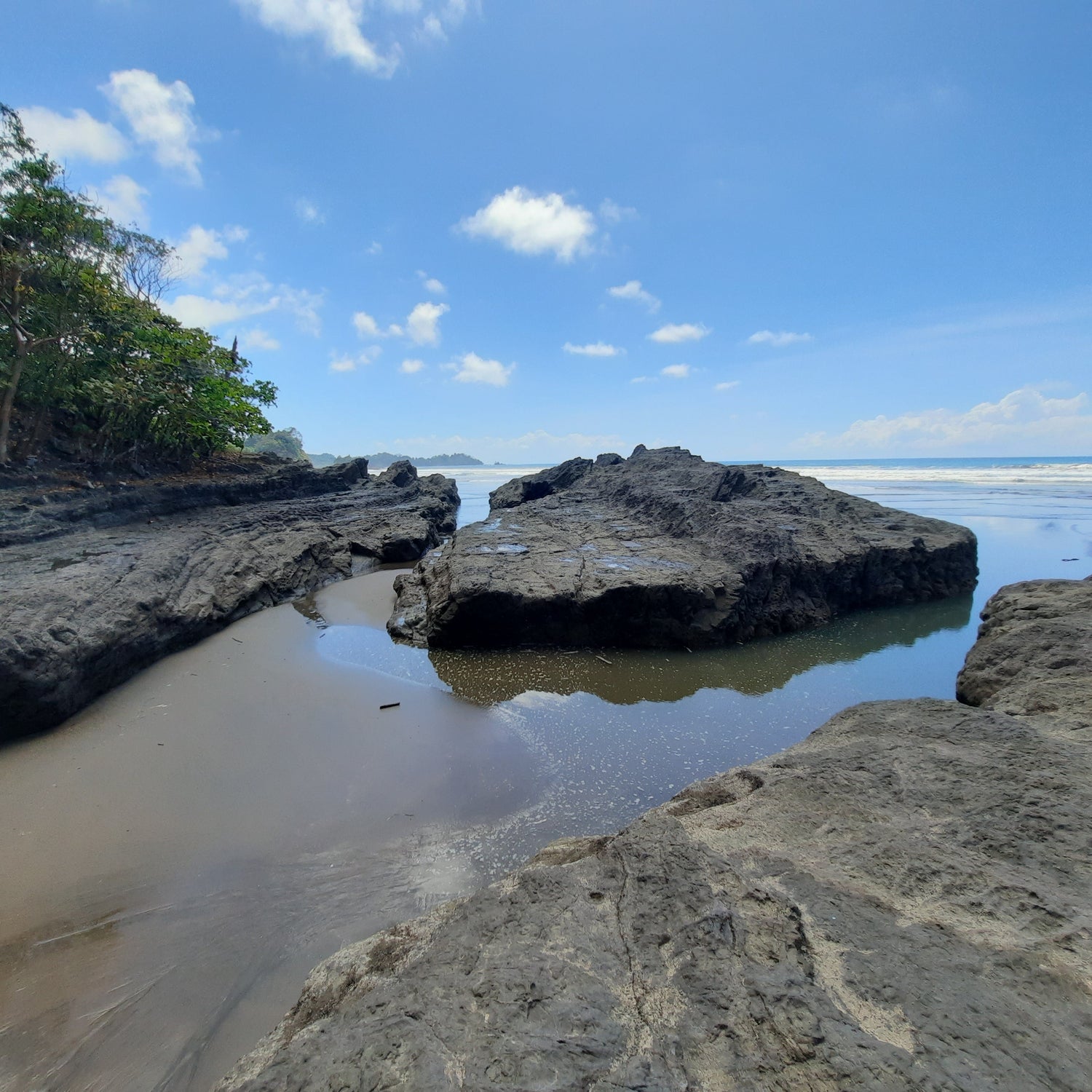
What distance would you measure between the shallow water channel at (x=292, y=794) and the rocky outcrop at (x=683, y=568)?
37 centimetres

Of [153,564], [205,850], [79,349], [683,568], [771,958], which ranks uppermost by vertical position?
[79,349]

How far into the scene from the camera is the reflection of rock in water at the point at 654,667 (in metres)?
5.09

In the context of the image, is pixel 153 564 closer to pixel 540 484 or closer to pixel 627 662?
pixel 627 662

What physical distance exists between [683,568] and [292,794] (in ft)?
16.1

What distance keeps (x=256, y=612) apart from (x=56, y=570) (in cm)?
213

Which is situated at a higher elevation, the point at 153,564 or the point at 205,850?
the point at 153,564

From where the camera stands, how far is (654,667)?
5.61 meters

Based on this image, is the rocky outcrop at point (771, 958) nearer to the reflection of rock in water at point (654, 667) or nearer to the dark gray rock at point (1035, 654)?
the dark gray rock at point (1035, 654)

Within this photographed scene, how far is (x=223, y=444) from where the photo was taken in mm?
13734

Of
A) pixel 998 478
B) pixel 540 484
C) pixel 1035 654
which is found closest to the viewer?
pixel 1035 654

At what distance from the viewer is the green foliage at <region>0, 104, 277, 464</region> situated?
926 cm

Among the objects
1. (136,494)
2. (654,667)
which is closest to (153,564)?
(136,494)

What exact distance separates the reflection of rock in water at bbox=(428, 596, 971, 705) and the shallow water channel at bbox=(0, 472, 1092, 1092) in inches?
1.3

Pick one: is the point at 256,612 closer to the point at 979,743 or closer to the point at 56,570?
the point at 56,570
